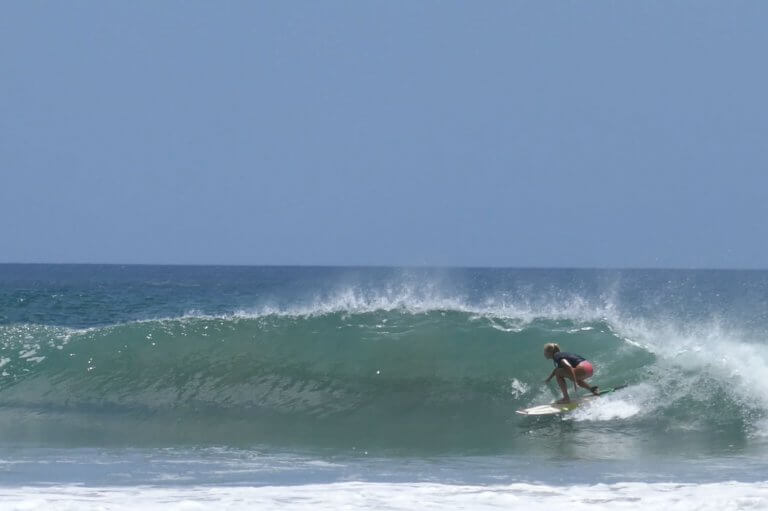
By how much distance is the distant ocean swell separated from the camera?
12812mm

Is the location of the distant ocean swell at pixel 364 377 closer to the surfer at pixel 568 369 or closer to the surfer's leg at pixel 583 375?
the surfer's leg at pixel 583 375

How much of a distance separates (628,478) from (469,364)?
22.0ft

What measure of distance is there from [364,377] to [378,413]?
1.71m

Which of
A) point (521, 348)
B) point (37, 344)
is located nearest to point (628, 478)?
point (521, 348)

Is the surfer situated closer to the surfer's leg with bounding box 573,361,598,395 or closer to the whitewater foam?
the surfer's leg with bounding box 573,361,598,395

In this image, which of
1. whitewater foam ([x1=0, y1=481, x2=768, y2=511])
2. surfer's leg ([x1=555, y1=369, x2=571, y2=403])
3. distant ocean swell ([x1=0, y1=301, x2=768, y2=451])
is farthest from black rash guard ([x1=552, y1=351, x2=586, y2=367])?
whitewater foam ([x1=0, y1=481, x2=768, y2=511])

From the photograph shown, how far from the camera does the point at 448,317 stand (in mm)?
17938

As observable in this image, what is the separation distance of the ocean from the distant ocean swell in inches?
1.6

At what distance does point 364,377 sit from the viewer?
52.0ft

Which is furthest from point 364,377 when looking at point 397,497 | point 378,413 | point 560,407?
point 397,497

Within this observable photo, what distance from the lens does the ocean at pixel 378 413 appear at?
8844 mm

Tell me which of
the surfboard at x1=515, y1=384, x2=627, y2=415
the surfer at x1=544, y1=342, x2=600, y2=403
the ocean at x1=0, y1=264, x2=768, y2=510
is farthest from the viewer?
the surfer at x1=544, y1=342, x2=600, y2=403

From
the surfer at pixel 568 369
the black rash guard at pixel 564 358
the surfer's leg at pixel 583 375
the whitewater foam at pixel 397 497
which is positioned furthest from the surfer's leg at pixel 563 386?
the whitewater foam at pixel 397 497

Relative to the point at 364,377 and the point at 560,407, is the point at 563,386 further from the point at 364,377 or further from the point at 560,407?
the point at 364,377
